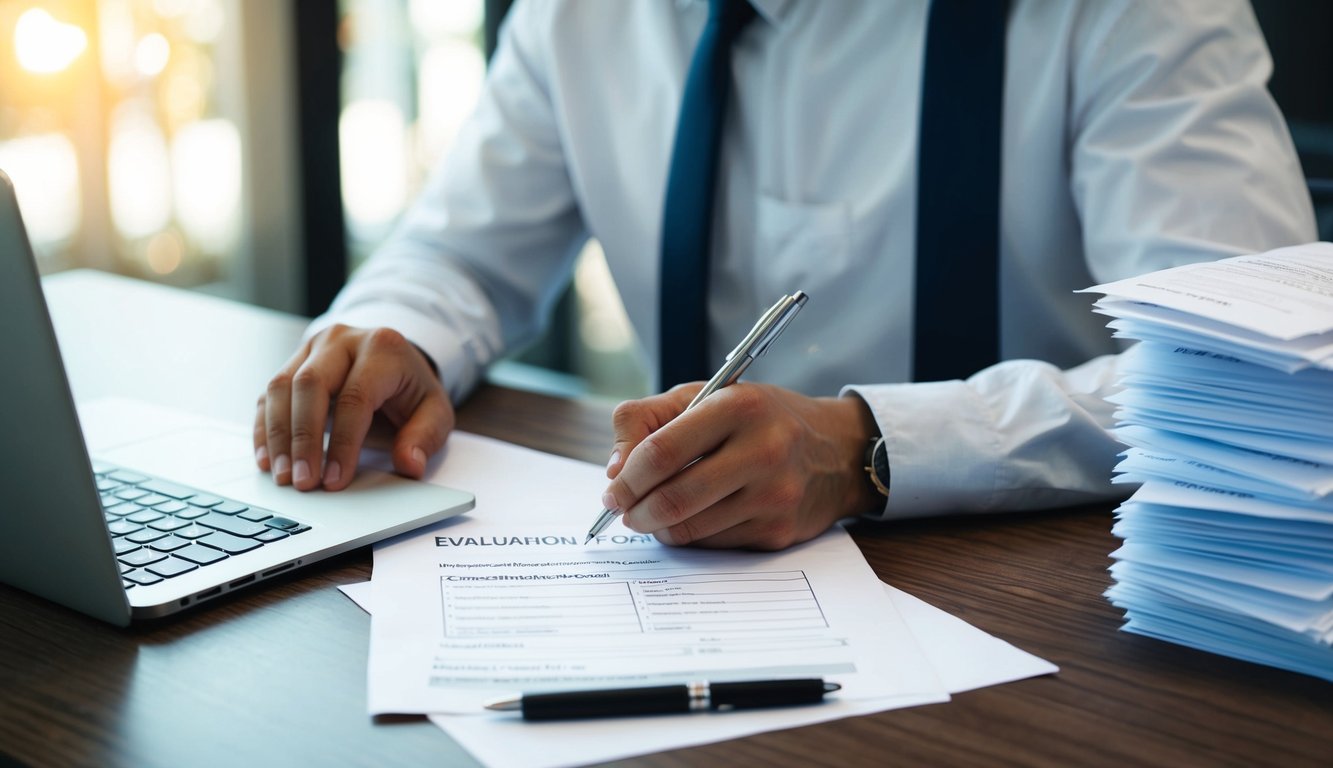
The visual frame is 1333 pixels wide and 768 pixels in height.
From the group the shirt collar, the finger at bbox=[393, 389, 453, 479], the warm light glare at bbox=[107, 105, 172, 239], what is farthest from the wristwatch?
the warm light glare at bbox=[107, 105, 172, 239]

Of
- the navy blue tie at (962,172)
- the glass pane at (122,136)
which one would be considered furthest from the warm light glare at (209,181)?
the navy blue tie at (962,172)

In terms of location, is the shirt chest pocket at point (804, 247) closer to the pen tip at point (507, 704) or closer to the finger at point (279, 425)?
the finger at point (279, 425)

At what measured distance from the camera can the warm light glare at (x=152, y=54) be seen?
2844mm

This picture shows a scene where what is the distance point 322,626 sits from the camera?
73 centimetres

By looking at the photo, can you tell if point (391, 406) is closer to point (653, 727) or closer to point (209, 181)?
point (653, 727)

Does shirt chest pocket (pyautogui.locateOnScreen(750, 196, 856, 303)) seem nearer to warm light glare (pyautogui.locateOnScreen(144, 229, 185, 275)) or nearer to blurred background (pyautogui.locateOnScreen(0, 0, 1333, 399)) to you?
blurred background (pyautogui.locateOnScreen(0, 0, 1333, 399))

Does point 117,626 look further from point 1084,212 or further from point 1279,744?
point 1084,212

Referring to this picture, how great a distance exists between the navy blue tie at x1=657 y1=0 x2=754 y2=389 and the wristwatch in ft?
1.52

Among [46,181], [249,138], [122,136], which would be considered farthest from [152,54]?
[46,181]

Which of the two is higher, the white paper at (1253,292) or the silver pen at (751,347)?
the white paper at (1253,292)

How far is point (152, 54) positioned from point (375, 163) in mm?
802

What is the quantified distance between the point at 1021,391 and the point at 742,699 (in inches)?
18.1

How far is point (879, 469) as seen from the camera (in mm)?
906

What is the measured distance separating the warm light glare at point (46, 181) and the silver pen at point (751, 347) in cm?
218
